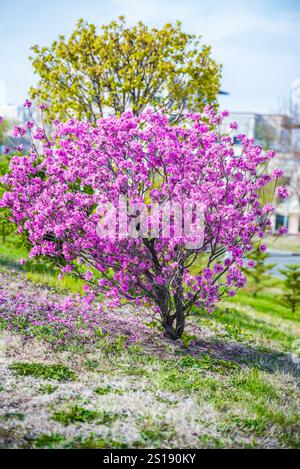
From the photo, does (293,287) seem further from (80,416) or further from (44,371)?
(80,416)

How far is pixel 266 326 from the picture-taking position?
1023cm

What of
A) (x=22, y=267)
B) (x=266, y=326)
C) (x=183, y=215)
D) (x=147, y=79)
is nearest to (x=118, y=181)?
(x=183, y=215)

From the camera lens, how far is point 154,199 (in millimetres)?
6781

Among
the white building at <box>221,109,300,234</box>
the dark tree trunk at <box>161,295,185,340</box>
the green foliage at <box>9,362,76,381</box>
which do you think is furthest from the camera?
the white building at <box>221,109,300,234</box>

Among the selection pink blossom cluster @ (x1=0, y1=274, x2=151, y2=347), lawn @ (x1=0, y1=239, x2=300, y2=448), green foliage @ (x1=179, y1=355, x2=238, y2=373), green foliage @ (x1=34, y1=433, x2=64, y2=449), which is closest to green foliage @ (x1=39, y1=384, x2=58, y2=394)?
lawn @ (x1=0, y1=239, x2=300, y2=448)

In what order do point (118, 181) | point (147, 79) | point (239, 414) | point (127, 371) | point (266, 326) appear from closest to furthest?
point (239, 414) → point (127, 371) → point (118, 181) → point (266, 326) → point (147, 79)

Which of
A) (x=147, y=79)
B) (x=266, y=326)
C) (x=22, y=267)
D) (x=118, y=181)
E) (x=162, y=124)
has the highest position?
(x=147, y=79)

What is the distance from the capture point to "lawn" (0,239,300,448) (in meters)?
4.47

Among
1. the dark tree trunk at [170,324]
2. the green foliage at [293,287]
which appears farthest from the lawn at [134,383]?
the green foliage at [293,287]

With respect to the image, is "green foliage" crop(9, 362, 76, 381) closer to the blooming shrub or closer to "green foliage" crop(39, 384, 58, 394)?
"green foliage" crop(39, 384, 58, 394)

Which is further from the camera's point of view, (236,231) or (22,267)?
(22,267)

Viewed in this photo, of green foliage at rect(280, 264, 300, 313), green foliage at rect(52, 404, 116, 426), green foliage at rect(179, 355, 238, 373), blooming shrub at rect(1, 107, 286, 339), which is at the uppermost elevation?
blooming shrub at rect(1, 107, 286, 339)
